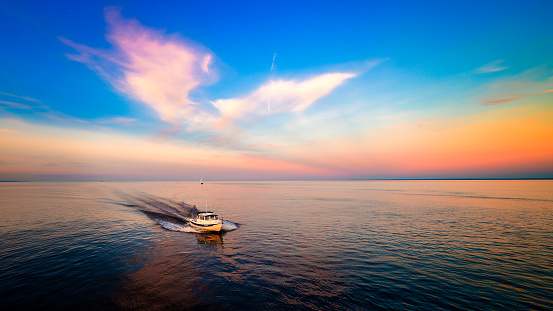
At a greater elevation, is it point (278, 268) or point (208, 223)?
point (208, 223)

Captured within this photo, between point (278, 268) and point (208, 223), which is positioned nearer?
point (278, 268)

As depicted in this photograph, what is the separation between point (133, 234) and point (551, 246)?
67.7 metres

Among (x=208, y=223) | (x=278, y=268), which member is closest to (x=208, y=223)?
(x=208, y=223)

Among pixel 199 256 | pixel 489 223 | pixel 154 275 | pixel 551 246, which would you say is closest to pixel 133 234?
pixel 199 256

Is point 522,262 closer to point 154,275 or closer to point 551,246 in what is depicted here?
point 551,246

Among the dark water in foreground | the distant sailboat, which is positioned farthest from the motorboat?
the dark water in foreground

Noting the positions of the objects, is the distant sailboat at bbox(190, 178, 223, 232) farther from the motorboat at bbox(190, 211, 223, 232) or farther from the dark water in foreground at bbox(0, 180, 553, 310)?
the dark water in foreground at bbox(0, 180, 553, 310)

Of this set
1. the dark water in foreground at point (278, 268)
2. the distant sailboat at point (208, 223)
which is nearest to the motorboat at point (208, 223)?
the distant sailboat at point (208, 223)

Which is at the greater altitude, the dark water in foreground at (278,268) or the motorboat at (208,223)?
the motorboat at (208,223)

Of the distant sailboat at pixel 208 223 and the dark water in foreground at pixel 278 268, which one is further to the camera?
the distant sailboat at pixel 208 223

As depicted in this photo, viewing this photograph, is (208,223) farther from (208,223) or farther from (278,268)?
(278,268)

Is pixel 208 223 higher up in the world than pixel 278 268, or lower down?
higher up

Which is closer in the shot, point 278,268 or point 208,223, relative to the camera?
point 278,268

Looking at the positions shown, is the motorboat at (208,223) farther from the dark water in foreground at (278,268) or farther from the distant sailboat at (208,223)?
the dark water in foreground at (278,268)
